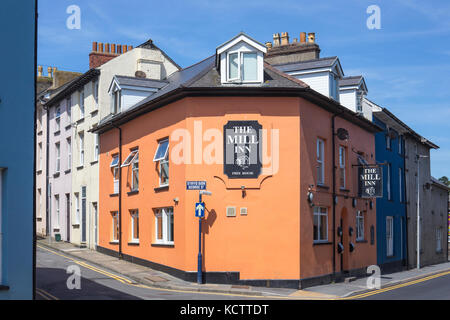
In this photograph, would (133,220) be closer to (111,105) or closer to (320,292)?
(111,105)

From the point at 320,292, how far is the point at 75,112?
19.0 meters

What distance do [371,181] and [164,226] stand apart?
9.86 meters

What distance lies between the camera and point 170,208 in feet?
72.4

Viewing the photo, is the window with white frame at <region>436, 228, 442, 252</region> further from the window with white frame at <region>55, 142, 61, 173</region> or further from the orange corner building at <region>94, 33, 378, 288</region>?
the window with white frame at <region>55, 142, 61, 173</region>

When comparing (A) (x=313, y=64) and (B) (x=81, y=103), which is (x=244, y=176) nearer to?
(A) (x=313, y=64)

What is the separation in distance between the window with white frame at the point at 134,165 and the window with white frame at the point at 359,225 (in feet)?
35.0

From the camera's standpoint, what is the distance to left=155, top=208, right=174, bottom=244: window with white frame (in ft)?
72.4

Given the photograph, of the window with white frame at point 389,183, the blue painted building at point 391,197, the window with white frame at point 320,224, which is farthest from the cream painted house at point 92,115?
the window with white frame at point 389,183

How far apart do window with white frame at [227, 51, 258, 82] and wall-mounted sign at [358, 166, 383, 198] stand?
790cm

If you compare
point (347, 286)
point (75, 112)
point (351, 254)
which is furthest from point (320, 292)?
point (75, 112)

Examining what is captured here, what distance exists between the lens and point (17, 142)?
11.4 meters

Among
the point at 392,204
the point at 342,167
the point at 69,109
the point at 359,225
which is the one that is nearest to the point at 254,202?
the point at 342,167

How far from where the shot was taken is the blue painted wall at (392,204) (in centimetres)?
3055

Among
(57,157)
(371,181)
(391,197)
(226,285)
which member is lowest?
(226,285)
